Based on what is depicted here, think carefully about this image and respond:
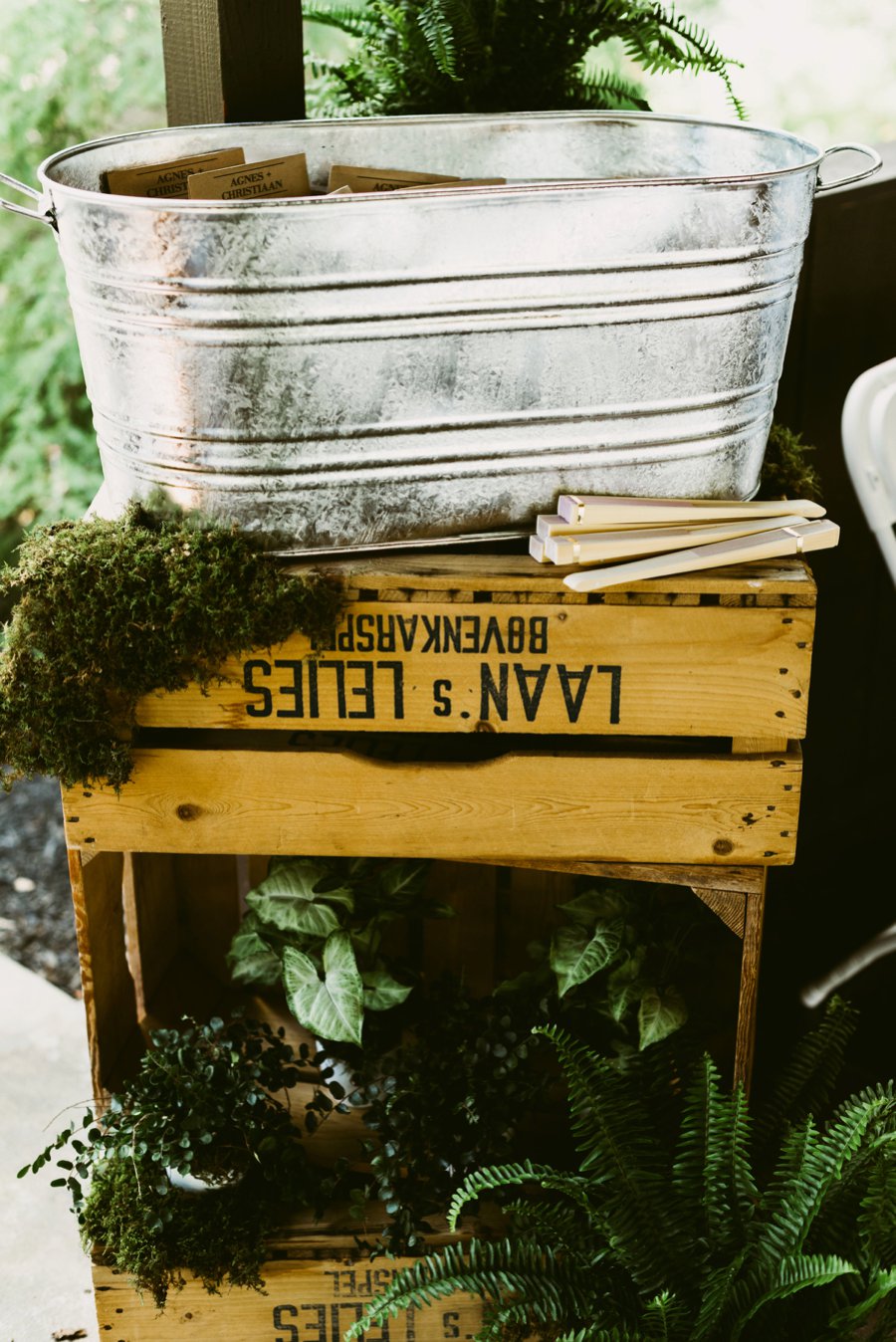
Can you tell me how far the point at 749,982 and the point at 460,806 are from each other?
16.8 inches

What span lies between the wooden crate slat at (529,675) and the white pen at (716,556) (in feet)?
0.16

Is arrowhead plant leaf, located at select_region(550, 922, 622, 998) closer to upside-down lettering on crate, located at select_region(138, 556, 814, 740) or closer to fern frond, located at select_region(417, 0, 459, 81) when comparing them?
upside-down lettering on crate, located at select_region(138, 556, 814, 740)

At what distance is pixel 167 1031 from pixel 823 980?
41.0 inches

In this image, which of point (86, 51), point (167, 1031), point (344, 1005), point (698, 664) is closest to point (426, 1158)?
point (344, 1005)

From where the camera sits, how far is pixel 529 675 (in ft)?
4.71

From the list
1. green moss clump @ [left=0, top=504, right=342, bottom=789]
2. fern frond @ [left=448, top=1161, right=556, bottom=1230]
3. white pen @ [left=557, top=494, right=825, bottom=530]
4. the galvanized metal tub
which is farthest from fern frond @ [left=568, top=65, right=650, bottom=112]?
fern frond @ [left=448, top=1161, right=556, bottom=1230]

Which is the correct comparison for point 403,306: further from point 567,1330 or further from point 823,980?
point 823,980

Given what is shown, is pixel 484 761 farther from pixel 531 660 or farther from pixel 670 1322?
pixel 670 1322

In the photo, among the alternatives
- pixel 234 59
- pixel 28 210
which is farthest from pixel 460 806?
pixel 234 59

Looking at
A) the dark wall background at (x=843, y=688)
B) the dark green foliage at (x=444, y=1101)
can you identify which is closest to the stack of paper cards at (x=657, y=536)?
the dark green foliage at (x=444, y=1101)

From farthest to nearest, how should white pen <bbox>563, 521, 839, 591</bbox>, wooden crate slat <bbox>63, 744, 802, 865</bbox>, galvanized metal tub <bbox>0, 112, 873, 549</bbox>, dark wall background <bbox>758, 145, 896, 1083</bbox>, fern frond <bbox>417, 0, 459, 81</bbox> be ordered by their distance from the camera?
dark wall background <bbox>758, 145, 896, 1083</bbox>, fern frond <bbox>417, 0, 459, 81</bbox>, wooden crate slat <bbox>63, 744, 802, 865</bbox>, white pen <bbox>563, 521, 839, 591</bbox>, galvanized metal tub <bbox>0, 112, 873, 549</bbox>

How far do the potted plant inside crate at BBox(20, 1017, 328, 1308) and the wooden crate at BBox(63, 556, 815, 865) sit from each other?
32cm

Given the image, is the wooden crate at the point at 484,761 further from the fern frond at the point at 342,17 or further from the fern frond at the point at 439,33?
the fern frond at the point at 342,17

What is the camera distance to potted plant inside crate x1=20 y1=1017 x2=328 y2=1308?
1.52 metres
